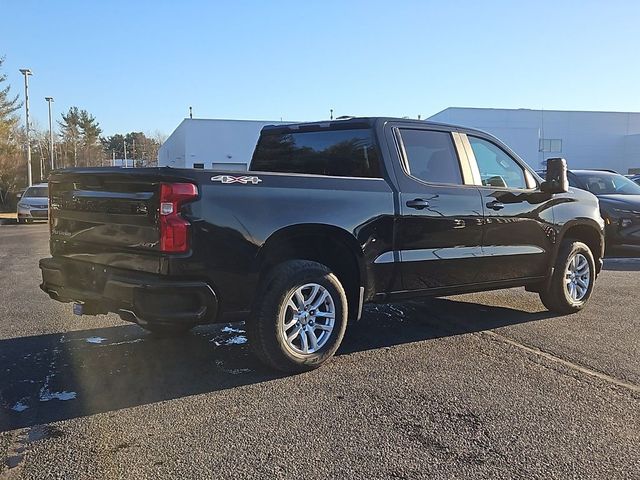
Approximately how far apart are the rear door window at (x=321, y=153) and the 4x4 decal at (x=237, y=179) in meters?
1.32

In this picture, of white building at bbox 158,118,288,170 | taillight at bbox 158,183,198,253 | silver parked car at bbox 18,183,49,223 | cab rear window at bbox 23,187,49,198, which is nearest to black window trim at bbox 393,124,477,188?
taillight at bbox 158,183,198,253

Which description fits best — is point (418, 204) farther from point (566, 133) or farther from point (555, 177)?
point (566, 133)

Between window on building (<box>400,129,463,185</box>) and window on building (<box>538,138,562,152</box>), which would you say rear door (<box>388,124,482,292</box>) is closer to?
window on building (<box>400,129,463,185</box>)

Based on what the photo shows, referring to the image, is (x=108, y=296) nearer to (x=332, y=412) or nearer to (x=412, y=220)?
(x=332, y=412)

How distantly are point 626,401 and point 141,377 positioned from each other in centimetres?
344

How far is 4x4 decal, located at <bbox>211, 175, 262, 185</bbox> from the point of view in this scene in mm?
4045

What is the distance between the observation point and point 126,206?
4.14 m

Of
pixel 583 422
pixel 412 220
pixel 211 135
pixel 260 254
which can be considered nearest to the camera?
pixel 583 422

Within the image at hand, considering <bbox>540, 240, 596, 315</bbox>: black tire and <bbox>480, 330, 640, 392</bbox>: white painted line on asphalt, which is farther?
<bbox>540, 240, 596, 315</bbox>: black tire

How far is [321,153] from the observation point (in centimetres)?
567

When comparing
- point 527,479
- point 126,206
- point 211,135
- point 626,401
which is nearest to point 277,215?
point 126,206

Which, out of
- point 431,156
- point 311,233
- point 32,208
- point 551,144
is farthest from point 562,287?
point 551,144

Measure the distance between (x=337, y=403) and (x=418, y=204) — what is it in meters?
1.97

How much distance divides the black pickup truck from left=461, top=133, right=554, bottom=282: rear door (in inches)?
0.6
